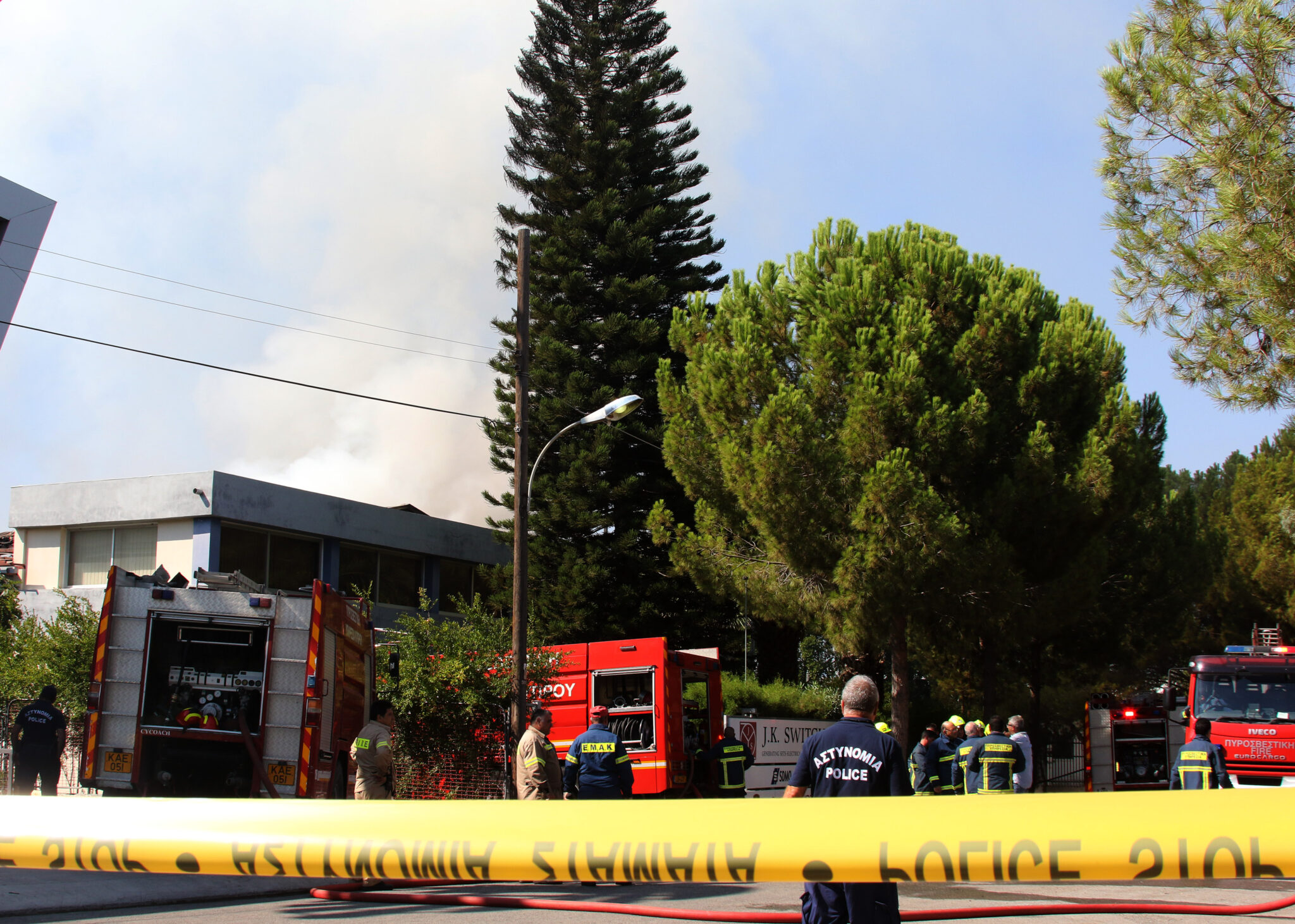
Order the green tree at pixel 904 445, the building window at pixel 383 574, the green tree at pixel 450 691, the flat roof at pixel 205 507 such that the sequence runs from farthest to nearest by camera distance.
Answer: the building window at pixel 383 574 < the flat roof at pixel 205 507 < the green tree at pixel 904 445 < the green tree at pixel 450 691

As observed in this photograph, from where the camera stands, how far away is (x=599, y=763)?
10.4 metres

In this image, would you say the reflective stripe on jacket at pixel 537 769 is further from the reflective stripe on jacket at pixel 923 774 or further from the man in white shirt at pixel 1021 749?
the reflective stripe on jacket at pixel 923 774

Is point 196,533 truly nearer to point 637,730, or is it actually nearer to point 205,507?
point 205,507

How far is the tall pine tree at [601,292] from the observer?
96.3 feet

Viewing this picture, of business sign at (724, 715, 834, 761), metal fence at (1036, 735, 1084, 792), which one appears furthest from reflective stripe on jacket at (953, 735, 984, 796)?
metal fence at (1036, 735, 1084, 792)

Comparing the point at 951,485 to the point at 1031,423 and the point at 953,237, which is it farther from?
the point at 953,237

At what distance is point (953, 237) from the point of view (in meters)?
23.5

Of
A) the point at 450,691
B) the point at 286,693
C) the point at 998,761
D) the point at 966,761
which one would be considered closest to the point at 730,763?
the point at 966,761

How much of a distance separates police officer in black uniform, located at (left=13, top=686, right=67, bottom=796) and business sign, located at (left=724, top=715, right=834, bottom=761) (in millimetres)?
8540

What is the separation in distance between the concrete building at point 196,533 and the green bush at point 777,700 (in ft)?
29.2

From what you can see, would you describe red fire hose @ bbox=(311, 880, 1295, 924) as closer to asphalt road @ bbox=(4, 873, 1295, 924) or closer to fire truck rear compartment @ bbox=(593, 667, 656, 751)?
asphalt road @ bbox=(4, 873, 1295, 924)

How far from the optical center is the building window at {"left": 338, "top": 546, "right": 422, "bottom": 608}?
96.6ft

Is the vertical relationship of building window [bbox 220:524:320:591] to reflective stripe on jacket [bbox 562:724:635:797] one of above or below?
above

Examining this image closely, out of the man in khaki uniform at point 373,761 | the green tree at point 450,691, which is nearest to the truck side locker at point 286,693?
the man in khaki uniform at point 373,761
